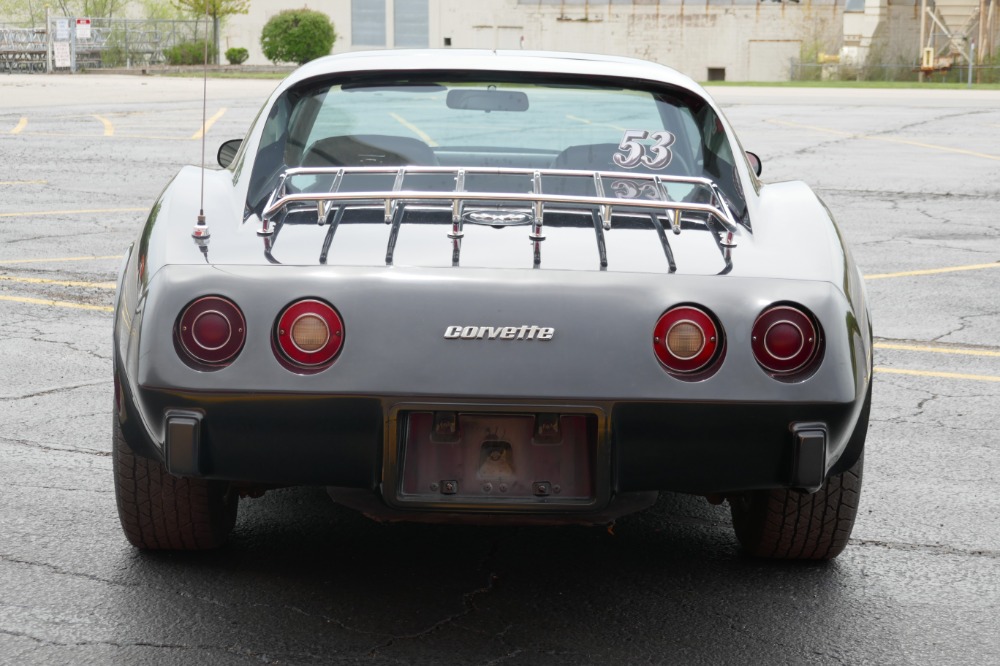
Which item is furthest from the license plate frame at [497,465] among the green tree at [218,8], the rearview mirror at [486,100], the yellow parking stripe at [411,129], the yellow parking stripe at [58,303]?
the green tree at [218,8]

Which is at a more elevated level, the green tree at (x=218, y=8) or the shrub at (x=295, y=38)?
the green tree at (x=218, y=8)

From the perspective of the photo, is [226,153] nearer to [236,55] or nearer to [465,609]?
[465,609]

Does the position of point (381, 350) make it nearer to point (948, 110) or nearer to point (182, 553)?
point (182, 553)

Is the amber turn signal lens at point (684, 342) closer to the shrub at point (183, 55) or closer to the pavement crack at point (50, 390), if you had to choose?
the pavement crack at point (50, 390)

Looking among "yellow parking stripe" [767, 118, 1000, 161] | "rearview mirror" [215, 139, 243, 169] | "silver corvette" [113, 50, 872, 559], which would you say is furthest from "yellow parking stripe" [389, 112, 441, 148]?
"yellow parking stripe" [767, 118, 1000, 161]

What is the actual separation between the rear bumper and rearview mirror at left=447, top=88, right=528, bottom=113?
1518 mm

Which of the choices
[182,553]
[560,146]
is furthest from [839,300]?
[560,146]

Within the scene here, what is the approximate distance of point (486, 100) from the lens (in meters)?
4.32

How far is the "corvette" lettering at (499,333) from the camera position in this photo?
10.0 feet

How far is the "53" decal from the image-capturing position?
413cm

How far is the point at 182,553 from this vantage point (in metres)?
3.83

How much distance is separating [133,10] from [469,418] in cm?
9284

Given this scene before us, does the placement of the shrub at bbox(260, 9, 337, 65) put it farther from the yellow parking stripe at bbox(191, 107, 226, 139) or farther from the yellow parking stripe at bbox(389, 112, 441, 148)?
the yellow parking stripe at bbox(389, 112, 441, 148)

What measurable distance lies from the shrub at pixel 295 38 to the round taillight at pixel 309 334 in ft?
179
